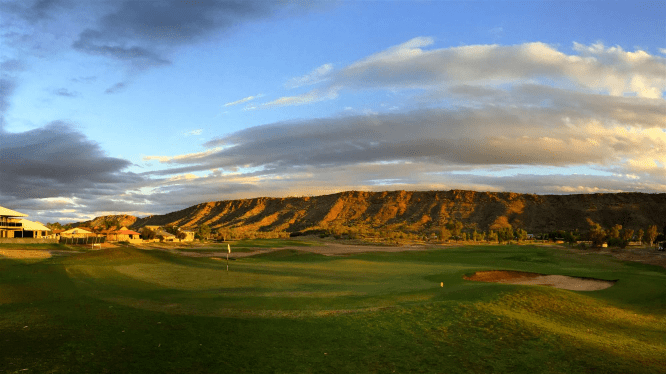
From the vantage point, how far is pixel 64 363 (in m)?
9.41

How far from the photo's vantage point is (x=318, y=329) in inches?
515

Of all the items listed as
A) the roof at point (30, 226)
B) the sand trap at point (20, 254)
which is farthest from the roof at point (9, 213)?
the sand trap at point (20, 254)

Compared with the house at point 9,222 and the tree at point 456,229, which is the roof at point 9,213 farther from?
the tree at point 456,229

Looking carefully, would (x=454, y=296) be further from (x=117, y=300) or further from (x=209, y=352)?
(x=117, y=300)

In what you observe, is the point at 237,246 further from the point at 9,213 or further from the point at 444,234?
the point at 444,234

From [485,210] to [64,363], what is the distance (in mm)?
186145

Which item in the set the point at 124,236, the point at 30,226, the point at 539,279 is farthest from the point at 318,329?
the point at 124,236

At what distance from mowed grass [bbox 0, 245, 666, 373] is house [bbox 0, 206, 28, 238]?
84594 millimetres

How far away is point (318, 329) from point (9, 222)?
347 feet

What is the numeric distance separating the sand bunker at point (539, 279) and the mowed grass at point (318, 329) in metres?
7.47

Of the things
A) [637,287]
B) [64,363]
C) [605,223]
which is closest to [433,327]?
[64,363]

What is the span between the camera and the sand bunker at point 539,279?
30.7 m

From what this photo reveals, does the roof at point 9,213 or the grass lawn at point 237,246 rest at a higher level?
the roof at point 9,213

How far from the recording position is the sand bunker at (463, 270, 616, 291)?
3072 cm
